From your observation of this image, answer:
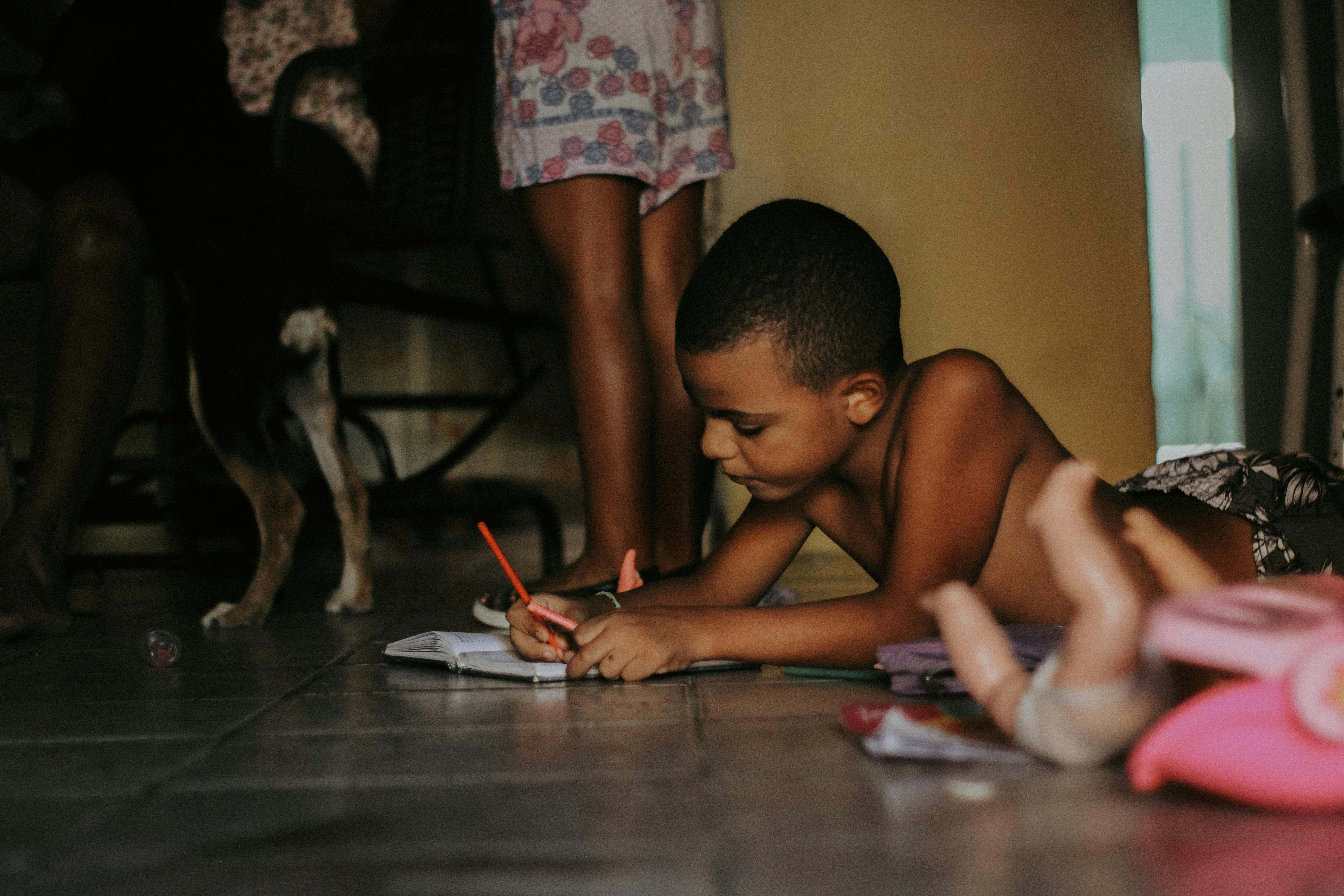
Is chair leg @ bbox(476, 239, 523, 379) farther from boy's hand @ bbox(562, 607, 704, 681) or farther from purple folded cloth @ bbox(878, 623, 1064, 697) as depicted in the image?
purple folded cloth @ bbox(878, 623, 1064, 697)

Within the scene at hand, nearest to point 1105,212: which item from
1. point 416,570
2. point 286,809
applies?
point 416,570

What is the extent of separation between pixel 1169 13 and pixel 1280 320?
2915 mm

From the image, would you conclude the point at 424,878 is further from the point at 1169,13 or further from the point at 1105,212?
the point at 1169,13

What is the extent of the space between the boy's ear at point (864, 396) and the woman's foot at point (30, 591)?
133 cm

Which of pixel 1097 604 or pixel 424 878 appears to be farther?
pixel 1097 604

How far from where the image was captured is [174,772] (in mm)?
936

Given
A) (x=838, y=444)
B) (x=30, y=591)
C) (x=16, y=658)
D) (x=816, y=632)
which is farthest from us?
(x=30, y=591)

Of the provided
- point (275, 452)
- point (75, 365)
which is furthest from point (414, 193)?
point (75, 365)

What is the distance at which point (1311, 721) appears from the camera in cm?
68

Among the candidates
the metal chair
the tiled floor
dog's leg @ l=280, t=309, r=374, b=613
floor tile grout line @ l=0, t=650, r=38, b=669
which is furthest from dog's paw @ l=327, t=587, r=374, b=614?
the tiled floor

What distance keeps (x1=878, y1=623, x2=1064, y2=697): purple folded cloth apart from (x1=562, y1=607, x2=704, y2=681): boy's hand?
21 centimetres

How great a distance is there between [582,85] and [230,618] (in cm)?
108

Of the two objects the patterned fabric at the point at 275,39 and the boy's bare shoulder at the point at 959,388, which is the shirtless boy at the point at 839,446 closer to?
the boy's bare shoulder at the point at 959,388

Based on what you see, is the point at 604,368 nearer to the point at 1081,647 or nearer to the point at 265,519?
the point at 265,519
